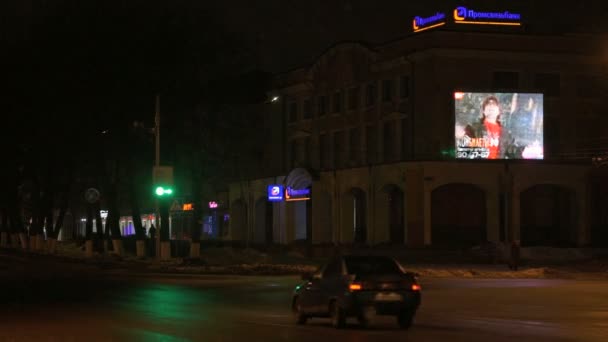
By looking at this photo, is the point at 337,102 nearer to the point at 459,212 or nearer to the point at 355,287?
the point at 459,212

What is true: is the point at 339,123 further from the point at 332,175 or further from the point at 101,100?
the point at 101,100

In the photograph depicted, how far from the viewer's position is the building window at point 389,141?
5962 cm

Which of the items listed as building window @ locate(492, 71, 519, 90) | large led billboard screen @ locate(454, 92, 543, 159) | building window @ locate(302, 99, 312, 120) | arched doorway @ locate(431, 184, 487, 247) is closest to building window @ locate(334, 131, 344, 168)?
building window @ locate(302, 99, 312, 120)

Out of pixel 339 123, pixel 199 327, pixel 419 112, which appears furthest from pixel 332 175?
pixel 199 327

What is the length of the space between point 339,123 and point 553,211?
51.0 feet

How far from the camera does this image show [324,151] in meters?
67.1

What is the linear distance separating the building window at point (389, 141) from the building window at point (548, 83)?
9283 millimetres

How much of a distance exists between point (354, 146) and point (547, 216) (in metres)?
13.5

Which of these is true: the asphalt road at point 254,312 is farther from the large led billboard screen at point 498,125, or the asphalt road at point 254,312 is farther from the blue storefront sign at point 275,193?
the blue storefront sign at point 275,193

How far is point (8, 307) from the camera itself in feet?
78.0

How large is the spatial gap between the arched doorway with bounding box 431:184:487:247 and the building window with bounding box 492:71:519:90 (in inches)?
252

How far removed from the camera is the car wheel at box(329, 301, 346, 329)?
59.6 ft

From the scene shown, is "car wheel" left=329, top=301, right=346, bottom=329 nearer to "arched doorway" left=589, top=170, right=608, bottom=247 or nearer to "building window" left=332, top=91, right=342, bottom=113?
"arched doorway" left=589, top=170, right=608, bottom=247

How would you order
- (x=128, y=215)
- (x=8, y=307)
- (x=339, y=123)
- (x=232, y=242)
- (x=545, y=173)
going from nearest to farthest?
(x=8, y=307) < (x=545, y=173) < (x=339, y=123) < (x=232, y=242) < (x=128, y=215)
